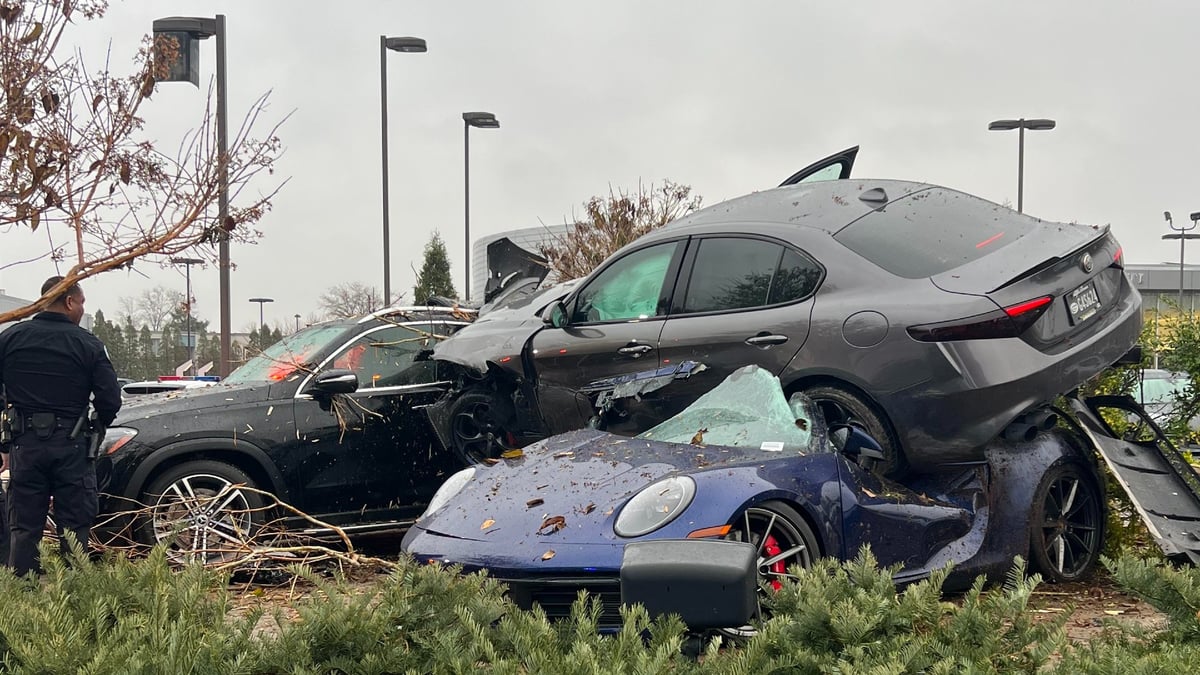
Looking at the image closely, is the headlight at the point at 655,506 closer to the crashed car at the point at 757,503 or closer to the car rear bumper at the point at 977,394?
the crashed car at the point at 757,503

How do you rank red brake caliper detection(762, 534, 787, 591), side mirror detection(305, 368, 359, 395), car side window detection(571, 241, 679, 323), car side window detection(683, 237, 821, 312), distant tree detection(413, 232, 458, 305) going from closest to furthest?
red brake caliper detection(762, 534, 787, 591), car side window detection(683, 237, 821, 312), car side window detection(571, 241, 679, 323), side mirror detection(305, 368, 359, 395), distant tree detection(413, 232, 458, 305)

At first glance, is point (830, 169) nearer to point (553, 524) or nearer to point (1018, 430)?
point (1018, 430)

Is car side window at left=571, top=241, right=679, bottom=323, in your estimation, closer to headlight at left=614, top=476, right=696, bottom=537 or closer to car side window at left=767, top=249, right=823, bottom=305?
car side window at left=767, top=249, right=823, bottom=305

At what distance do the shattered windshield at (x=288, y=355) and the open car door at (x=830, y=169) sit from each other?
134 inches

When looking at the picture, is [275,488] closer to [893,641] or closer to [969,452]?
[969,452]

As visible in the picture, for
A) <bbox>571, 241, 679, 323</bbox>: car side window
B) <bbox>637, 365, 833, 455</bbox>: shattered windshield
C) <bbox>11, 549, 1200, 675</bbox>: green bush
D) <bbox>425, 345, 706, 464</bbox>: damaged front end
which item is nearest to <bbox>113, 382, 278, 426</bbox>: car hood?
<bbox>425, 345, 706, 464</bbox>: damaged front end

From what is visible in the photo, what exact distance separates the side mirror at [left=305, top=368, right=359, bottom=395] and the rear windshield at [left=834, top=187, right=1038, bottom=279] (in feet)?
11.1

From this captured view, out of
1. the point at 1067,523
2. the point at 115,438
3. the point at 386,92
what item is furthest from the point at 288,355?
the point at 386,92

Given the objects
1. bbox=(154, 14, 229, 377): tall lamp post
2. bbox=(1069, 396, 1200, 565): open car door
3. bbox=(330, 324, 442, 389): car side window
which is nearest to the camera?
bbox=(1069, 396, 1200, 565): open car door

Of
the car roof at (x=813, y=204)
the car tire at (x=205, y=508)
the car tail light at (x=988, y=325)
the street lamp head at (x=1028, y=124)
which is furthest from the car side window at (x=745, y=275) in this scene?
the street lamp head at (x=1028, y=124)

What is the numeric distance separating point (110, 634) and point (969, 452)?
13.0ft

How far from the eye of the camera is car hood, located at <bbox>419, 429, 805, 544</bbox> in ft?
15.9

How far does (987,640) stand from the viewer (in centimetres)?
309

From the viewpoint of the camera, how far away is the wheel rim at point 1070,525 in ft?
19.4
